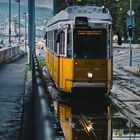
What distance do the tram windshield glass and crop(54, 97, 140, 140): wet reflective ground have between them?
6.18ft

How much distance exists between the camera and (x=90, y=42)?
66.6 feet

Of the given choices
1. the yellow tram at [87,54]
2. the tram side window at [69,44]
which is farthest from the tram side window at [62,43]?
the tram side window at [69,44]

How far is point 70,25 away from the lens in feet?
66.9

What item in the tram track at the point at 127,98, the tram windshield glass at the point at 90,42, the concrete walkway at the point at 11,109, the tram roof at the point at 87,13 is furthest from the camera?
the tram roof at the point at 87,13

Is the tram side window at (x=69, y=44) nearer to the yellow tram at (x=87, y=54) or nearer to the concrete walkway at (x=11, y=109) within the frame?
the yellow tram at (x=87, y=54)

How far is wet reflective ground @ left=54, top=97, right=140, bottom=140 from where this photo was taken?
12.6 m

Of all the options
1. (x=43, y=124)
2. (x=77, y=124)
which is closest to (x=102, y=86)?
(x=77, y=124)

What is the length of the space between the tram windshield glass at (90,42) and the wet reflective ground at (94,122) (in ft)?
6.18

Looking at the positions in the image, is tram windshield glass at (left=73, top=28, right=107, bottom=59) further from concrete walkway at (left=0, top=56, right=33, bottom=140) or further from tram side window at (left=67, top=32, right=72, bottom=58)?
concrete walkway at (left=0, top=56, right=33, bottom=140)

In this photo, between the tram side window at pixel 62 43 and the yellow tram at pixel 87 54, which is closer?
the yellow tram at pixel 87 54

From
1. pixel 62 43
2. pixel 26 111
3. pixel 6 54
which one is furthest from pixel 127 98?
pixel 6 54

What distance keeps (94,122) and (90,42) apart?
241 inches

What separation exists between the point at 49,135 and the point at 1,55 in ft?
124

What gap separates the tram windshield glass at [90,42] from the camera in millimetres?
20219
